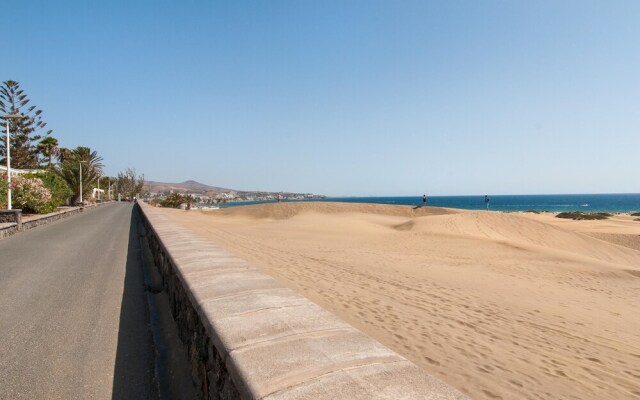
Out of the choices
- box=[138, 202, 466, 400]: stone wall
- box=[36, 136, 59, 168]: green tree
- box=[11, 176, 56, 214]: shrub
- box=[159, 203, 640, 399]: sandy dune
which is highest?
box=[36, 136, 59, 168]: green tree

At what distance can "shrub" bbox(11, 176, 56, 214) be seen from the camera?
2225 cm

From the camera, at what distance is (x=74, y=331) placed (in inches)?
166

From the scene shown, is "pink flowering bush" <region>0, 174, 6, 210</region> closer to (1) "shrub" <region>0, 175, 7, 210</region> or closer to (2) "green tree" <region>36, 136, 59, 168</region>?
(1) "shrub" <region>0, 175, 7, 210</region>

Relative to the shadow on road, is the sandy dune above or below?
below

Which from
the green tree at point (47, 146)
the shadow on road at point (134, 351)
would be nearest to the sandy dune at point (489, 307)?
the shadow on road at point (134, 351)

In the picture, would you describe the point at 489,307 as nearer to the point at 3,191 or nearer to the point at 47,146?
the point at 3,191

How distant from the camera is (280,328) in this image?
228cm

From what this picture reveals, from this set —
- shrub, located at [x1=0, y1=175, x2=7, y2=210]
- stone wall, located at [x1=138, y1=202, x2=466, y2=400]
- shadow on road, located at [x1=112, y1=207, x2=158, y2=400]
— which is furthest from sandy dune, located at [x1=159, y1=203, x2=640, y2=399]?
shrub, located at [x1=0, y1=175, x2=7, y2=210]

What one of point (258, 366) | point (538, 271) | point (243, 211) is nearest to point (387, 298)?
point (258, 366)

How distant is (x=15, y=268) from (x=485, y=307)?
954 centimetres

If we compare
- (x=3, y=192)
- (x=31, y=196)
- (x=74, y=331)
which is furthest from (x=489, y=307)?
(x=31, y=196)

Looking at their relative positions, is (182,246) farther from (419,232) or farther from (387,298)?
(419,232)

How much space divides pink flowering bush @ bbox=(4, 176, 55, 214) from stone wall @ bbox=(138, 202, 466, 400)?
2551 cm

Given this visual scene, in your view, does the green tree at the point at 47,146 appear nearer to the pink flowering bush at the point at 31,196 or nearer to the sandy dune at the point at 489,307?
the pink flowering bush at the point at 31,196
